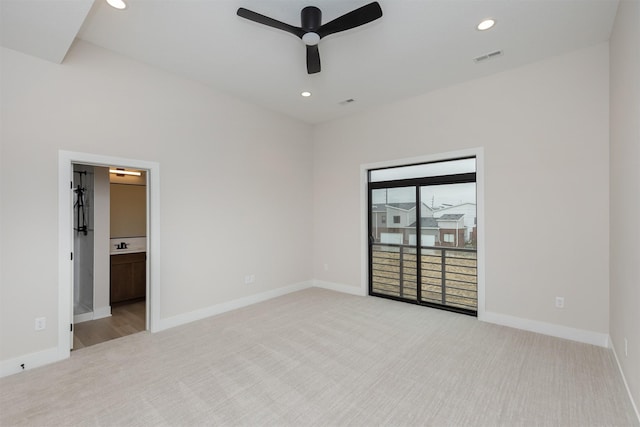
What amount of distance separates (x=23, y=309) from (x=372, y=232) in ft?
14.6

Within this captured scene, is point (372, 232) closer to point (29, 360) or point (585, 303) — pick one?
point (585, 303)

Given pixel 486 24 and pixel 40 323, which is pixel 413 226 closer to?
pixel 486 24

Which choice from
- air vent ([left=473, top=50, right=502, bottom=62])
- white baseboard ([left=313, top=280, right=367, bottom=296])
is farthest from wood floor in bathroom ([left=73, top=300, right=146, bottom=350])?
air vent ([left=473, top=50, right=502, bottom=62])

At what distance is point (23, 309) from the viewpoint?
2.70 metres

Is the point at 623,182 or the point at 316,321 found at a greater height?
the point at 623,182

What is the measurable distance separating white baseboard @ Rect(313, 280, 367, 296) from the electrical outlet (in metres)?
3.91

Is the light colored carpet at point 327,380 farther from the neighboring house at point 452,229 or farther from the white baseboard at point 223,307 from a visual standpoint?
the neighboring house at point 452,229

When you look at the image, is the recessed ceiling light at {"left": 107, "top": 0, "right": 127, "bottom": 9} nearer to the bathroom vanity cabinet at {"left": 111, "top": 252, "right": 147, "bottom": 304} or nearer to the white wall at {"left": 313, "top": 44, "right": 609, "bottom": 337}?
the bathroom vanity cabinet at {"left": 111, "top": 252, "right": 147, "bottom": 304}

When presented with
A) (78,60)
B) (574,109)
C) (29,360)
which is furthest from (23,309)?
(574,109)

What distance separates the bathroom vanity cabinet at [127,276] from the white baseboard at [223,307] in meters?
1.55

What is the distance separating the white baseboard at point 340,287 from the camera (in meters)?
5.13

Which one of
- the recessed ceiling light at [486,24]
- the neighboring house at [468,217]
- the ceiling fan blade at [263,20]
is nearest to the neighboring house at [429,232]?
the neighboring house at [468,217]

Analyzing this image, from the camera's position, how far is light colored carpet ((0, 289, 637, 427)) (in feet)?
6.66

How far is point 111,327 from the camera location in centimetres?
373
